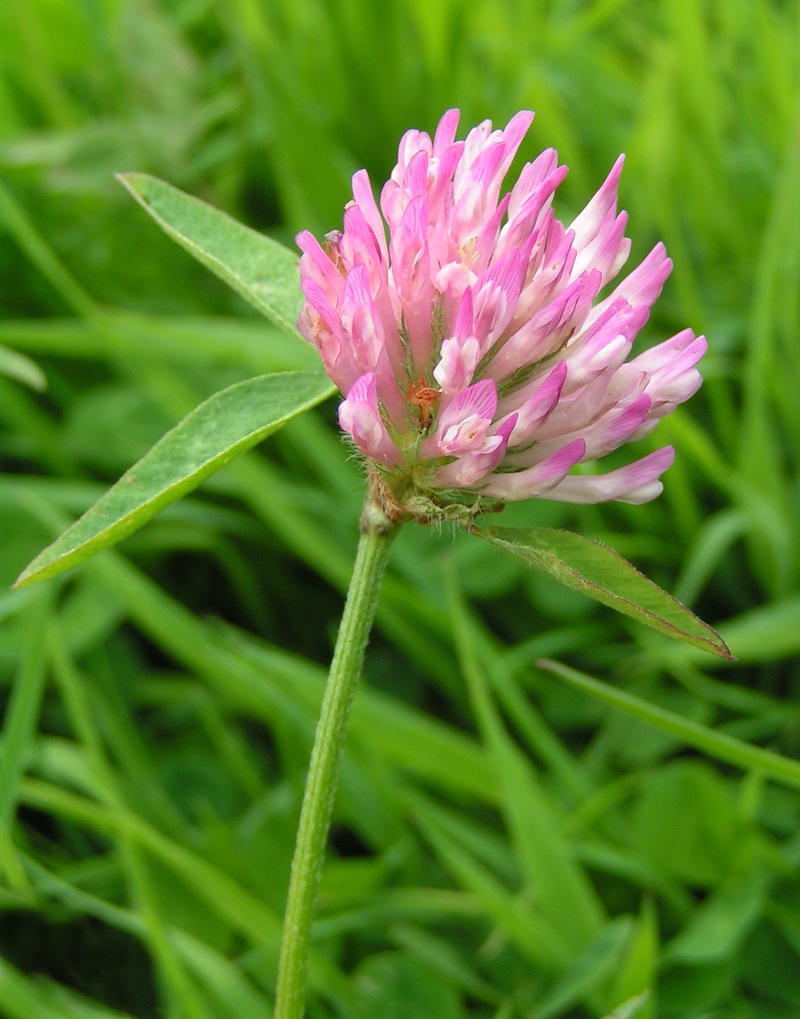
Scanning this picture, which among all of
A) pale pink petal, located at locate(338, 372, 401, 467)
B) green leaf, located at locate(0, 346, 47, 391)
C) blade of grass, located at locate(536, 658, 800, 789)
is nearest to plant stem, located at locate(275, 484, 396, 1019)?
pale pink petal, located at locate(338, 372, 401, 467)

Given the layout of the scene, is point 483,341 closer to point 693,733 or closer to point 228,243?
point 228,243

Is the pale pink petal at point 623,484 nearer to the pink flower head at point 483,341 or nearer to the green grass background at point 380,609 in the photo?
the pink flower head at point 483,341

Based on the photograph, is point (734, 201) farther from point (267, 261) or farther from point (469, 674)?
point (267, 261)

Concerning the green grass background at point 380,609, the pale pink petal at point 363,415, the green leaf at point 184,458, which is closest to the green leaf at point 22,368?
the green grass background at point 380,609

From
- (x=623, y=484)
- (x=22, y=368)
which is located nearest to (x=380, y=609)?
(x=22, y=368)

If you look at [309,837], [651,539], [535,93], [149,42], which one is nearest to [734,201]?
[535,93]
